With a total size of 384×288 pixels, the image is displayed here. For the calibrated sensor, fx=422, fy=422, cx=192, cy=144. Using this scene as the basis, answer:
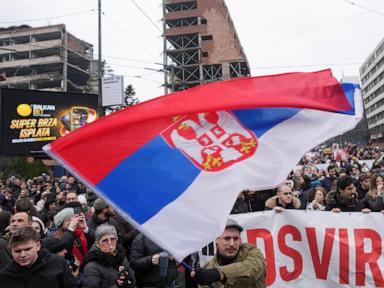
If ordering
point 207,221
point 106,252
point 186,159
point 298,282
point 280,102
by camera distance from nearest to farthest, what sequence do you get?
point 207,221, point 186,159, point 280,102, point 106,252, point 298,282

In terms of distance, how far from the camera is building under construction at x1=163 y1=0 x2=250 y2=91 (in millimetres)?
60594

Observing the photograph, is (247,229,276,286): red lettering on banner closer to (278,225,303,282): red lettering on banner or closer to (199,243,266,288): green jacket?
(278,225,303,282): red lettering on banner

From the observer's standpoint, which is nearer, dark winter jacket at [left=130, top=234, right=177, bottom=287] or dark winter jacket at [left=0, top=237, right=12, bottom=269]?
dark winter jacket at [left=0, top=237, right=12, bottom=269]

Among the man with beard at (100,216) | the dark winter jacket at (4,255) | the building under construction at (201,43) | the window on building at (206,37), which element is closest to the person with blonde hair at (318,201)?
the man with beard at (100,216)

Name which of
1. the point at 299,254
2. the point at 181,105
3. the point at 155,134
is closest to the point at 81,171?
the point at 155,134

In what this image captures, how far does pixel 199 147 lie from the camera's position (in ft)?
9.57

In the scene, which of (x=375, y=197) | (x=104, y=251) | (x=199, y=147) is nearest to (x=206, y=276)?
(x=199, y=147)

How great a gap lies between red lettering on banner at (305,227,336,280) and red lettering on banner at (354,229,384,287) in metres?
0.25

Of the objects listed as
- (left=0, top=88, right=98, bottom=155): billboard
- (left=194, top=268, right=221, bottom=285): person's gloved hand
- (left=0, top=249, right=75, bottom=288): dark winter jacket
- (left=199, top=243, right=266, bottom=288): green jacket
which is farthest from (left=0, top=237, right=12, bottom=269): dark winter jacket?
(left=0, top=88, right=98, bottom=155): billboard

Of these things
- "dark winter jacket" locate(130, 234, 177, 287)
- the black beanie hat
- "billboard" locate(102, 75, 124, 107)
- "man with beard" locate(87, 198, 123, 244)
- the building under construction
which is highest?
the building under construction

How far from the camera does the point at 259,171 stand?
2873mm

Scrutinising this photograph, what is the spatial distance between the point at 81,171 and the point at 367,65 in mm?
116470

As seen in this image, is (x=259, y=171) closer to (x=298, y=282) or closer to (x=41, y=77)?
(x=298, y=282)

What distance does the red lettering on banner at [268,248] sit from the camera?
4281mm
